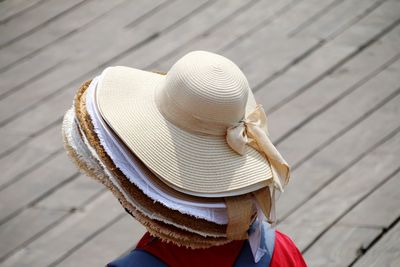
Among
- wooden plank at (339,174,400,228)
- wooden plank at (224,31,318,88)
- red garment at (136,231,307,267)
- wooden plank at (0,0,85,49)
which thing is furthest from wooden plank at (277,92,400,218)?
wooden plank at (0,0,85,49)

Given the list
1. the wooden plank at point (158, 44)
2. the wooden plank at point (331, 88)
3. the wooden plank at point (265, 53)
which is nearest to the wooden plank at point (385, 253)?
the wooden plank at point (331, 88)

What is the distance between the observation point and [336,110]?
104 inches

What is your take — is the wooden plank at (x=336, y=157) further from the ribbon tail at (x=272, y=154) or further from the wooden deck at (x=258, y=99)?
the ribbon tail at (x=272, y=154)

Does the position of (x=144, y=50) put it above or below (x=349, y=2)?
above

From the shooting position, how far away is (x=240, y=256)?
1.45 metres

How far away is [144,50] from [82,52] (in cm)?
24

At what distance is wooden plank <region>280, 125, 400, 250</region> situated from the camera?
7.44 feet

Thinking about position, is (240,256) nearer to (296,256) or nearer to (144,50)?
(296,256)

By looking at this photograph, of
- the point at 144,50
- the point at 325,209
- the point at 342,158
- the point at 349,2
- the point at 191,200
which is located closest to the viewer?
the point at 191,200

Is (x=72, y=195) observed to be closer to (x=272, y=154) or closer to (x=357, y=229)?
(x=357, y=229)

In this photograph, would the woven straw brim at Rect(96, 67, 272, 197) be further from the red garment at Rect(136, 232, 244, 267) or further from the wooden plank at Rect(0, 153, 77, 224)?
the wooden plank at Rect(0, 153, 77, 224)

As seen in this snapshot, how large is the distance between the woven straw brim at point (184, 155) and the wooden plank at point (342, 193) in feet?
3.01

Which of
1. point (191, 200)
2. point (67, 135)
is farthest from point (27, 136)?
point (191, 200)

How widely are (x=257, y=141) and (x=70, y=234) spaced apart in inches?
41.2
